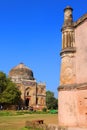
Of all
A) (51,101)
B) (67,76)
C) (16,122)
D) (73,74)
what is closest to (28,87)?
(51,101)

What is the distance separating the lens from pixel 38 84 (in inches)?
2409

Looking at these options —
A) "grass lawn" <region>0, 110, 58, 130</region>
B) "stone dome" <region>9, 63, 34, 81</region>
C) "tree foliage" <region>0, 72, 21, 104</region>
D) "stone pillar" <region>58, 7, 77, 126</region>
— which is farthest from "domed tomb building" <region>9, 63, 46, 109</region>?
"stone pillar" <region>58, 7, 77, 126</region>

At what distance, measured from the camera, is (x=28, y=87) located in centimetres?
5875

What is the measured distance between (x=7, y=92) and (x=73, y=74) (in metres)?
33.5

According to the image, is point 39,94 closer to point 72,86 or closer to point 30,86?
point 30,86

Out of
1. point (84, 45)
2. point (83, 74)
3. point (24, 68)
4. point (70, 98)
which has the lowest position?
point (70, 98)

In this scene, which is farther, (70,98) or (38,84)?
(38,84)

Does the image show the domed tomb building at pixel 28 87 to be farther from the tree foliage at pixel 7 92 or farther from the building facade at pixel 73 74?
the building facade at pixel 73 74

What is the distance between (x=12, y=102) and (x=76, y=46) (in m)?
34.6

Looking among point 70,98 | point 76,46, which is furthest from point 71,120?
point 76,46

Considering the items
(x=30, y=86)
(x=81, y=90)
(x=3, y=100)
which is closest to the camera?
(x=81, y=90)

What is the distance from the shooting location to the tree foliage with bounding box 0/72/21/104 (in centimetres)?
4897

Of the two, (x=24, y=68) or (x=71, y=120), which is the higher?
(x=24, y=68)

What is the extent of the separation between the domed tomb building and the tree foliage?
778 cm
